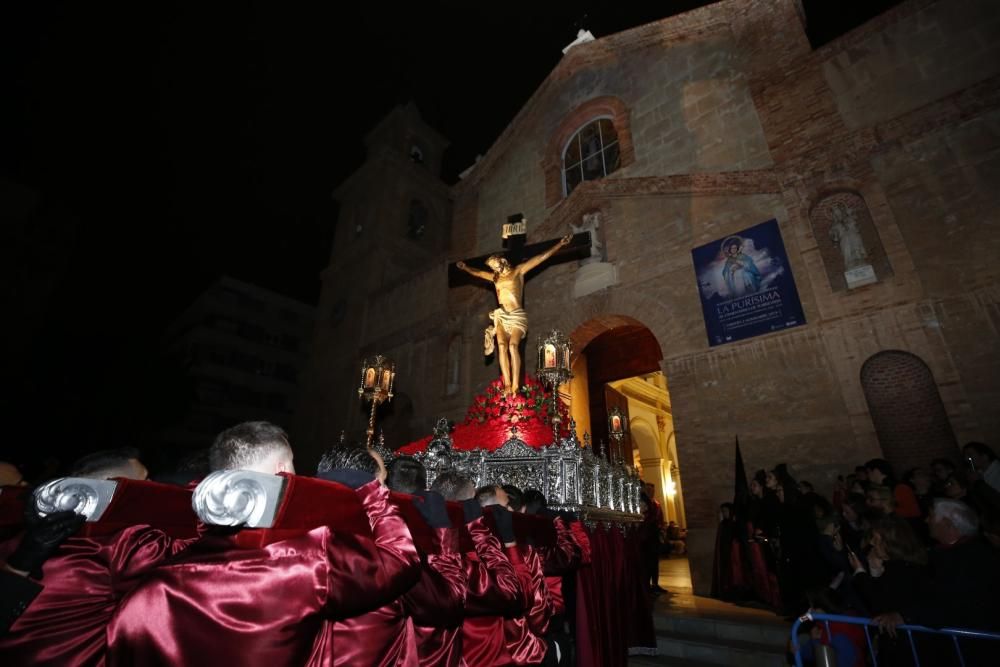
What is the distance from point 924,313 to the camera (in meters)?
7.20

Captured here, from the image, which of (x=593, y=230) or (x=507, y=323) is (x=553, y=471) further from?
(x=593, y=230)

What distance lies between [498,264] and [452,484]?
8283 millimetres

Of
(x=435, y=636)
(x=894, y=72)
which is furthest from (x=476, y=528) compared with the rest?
(x=894, y=72)

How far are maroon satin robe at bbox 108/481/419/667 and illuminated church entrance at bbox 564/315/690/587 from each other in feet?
22.5

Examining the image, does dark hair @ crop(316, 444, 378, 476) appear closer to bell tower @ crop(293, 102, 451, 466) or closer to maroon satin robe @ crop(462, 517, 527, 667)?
maroon satin robe @ crop(462, 517, 527, 667)

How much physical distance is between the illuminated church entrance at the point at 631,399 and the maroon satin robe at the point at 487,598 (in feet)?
17.4

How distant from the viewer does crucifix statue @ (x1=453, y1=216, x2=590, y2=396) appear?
9.95 meters

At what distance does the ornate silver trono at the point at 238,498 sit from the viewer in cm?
122

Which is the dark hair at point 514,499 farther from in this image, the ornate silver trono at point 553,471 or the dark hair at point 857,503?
the dark hair at point 857,503

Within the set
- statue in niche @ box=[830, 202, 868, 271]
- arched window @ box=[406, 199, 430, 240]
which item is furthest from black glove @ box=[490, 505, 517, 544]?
arched window @ box=[406, 199, 430, 240]

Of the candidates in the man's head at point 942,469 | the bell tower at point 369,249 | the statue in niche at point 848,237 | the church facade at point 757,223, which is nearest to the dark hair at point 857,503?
the man's head at point 942,469

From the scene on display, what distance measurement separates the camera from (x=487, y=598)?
7.93ft

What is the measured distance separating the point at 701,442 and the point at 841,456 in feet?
6.83

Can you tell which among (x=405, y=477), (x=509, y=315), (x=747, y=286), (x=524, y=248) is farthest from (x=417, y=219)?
(x=405, y=477)
